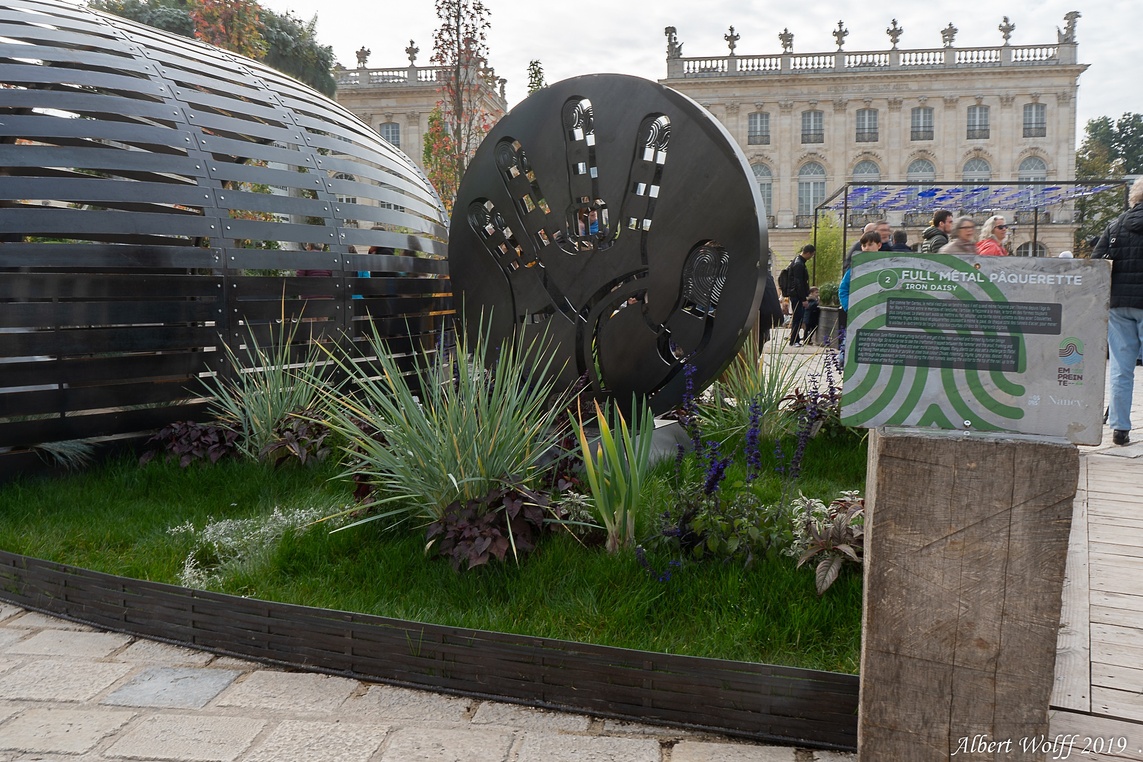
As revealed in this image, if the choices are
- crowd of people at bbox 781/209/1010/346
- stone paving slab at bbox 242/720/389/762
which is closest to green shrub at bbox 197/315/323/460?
stone paving slab at bbox 242/720/389/762

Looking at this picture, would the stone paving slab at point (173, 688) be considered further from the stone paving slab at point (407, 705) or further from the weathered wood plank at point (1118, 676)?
the weathered wood plank at point (1118, 676)

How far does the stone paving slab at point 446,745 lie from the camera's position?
2238mm

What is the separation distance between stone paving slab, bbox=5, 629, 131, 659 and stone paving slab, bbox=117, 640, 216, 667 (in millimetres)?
64

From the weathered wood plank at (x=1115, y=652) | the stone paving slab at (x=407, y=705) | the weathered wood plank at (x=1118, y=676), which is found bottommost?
the stone paving slab at (x=407, y=705)

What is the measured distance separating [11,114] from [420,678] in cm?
394

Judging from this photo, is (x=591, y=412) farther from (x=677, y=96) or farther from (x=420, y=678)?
(x=420, y=678)

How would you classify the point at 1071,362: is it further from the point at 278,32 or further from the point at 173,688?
the point at 278,32

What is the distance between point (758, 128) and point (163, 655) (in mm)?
47320

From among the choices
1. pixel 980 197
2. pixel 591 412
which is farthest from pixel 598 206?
pixel 980 197

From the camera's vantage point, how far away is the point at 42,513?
392 centimetres

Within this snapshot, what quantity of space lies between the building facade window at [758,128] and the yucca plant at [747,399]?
1723 inches

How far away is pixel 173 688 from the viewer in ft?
8.70

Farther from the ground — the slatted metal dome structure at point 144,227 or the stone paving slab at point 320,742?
the slatted metal dome structure at point 144,227


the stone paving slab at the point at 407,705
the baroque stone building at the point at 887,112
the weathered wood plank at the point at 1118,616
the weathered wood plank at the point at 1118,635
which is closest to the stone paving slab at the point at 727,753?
the stone paving slab at the point at 407,705
